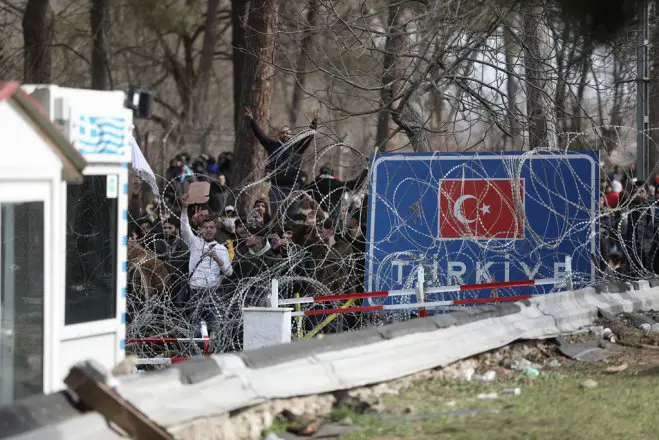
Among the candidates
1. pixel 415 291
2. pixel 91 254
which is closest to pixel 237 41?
pixel 415 291

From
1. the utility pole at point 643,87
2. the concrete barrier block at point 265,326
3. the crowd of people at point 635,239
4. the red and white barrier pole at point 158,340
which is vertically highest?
the utility pole at point 643,87

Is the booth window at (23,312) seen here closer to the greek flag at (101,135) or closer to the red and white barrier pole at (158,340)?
the greek flag at (101,135)

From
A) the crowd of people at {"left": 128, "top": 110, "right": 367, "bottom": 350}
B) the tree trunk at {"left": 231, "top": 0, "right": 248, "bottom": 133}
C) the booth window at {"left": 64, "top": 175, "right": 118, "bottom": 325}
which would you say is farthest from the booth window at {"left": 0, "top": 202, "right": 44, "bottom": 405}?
the tree trunk at {"left": 231, "top": 0, "right": 248, "bottom": 133}

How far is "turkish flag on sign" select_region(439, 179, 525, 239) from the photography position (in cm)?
1289

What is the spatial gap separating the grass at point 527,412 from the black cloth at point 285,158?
19.7ft

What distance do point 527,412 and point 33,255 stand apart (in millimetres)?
3202

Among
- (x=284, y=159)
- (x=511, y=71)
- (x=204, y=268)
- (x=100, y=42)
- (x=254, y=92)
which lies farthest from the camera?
(x=100, y=42)

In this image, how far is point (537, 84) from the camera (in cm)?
1631

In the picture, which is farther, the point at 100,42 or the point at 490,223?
the point at 100,42

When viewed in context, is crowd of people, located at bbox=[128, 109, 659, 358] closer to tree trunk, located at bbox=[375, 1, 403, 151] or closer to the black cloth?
the black cloth

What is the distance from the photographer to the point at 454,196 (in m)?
13.0

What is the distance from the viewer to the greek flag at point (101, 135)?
739cm

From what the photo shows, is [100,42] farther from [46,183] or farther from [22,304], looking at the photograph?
[46,183]

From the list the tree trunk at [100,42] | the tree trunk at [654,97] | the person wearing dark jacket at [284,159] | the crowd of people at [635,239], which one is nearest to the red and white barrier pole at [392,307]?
the crowd of people at [635,239]
